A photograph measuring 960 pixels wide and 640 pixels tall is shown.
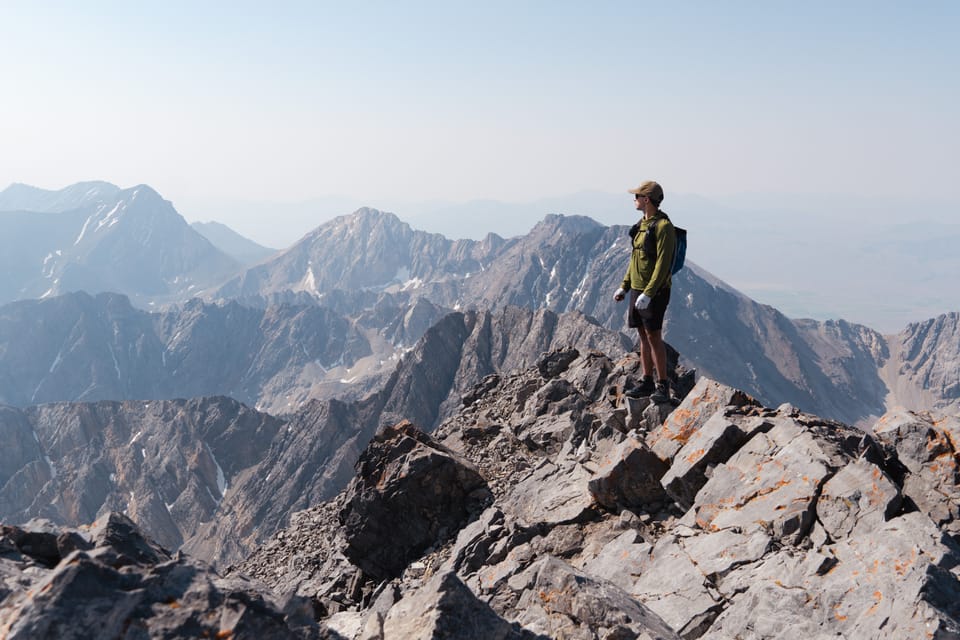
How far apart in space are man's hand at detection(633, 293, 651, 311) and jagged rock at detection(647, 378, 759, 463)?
331 cm

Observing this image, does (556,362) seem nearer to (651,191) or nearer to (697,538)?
(651,191)

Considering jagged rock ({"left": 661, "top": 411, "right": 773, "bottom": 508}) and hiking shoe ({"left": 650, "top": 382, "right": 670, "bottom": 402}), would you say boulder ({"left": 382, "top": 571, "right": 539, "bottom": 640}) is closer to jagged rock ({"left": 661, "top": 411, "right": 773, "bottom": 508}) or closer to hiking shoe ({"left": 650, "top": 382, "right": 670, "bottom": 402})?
jagged rock ({"left": 661, "top": 411, "right": 773, "bottom": 508})

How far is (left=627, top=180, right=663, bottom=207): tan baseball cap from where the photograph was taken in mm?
15945

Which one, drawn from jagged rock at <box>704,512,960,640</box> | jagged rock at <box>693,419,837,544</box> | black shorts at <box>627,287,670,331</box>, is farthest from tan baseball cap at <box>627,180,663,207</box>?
jagged rock at <box>704,512,960,640</box>

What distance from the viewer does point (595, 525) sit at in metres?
15.6

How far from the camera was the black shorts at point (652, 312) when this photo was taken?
16500mm

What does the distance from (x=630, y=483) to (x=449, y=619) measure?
8.64 metres

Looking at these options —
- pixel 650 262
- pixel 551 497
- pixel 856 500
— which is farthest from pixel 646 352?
pixel 856 500

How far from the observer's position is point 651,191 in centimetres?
1594

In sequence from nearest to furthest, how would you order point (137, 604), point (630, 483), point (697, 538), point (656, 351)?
point (137, 604), point (697, 538), point (630, 483), point (656, 351)

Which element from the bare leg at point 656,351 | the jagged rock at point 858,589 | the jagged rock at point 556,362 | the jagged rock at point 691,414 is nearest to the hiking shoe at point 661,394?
the bare leg at point 656,351

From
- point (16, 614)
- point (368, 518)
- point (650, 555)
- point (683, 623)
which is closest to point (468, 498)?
point (368, 518)

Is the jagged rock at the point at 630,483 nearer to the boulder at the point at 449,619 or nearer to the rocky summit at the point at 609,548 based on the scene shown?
the rocky summit at the point at 609,548

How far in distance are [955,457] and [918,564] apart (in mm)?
5486
